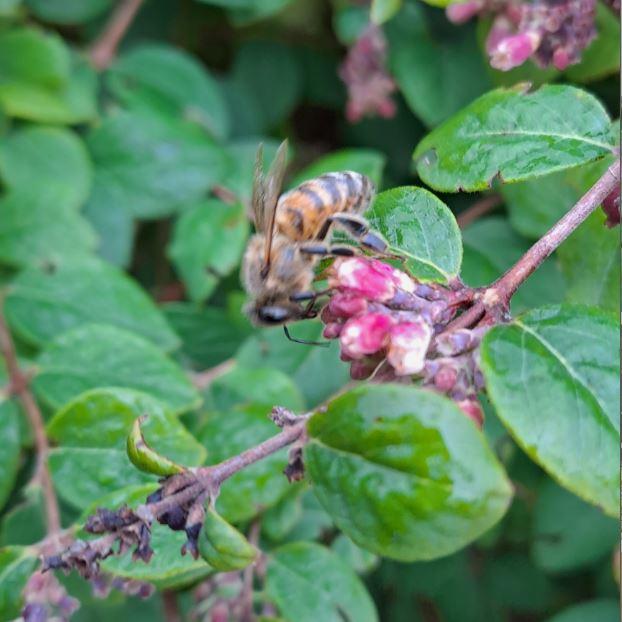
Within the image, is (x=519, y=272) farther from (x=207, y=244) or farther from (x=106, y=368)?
(x=207, y=244)

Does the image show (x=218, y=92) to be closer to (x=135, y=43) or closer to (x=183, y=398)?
(x=135, y=43)

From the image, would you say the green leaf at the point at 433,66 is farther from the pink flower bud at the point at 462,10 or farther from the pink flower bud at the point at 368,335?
the pink flower bud at the point at 368,335

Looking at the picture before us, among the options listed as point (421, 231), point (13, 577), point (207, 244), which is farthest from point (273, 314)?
point (207, 244)

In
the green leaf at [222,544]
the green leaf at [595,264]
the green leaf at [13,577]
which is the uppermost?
the green leaf at [595,264]

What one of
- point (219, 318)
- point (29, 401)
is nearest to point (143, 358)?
point (29, 401)

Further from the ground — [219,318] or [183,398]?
[183,398]

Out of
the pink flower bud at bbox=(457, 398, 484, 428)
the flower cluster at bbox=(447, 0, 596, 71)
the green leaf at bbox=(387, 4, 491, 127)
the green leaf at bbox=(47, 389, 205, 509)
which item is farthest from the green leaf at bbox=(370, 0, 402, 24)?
the pink flower bud at bbox=(457, 398, 484, 428)

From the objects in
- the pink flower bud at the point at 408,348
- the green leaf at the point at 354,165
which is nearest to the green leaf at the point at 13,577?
the pink flower bud at the point at 408,348
